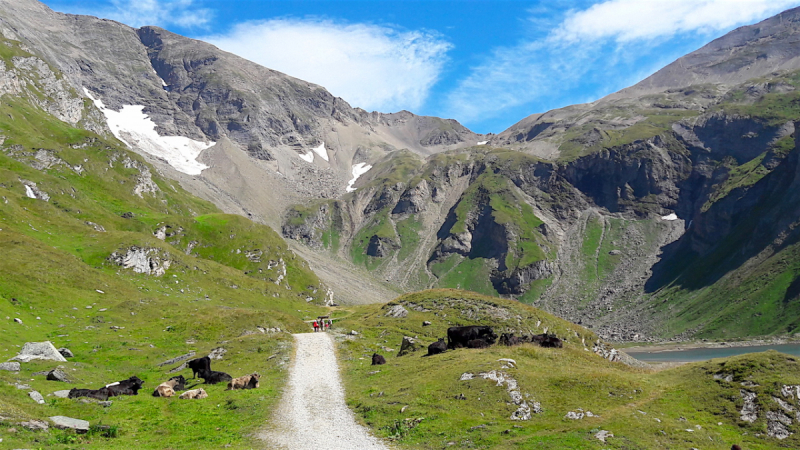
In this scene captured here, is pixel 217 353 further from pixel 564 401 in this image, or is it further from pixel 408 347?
pixel 564 401

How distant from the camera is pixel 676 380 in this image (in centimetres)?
2709

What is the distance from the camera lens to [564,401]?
23.6 metres

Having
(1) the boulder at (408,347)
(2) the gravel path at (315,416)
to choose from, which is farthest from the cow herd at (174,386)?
(1) the boulder at (408,347)

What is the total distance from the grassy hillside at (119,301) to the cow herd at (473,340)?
1198 centimetres

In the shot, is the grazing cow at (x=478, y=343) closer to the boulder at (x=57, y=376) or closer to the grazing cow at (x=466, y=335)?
the grazing cow at (x=466, y=335)

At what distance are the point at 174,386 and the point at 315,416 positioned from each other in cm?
1205

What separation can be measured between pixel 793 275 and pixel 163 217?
233510 mm

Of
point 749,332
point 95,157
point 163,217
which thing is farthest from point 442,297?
point 749,332

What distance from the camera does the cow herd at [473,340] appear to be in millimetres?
36938

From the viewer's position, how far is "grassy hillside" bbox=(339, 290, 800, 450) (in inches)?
781

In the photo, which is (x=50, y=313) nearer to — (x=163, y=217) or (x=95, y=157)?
(x=163, y=217)

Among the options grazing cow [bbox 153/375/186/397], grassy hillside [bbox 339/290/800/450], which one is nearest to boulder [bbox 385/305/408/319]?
grassy hillside [bbox 339/290/800/450]

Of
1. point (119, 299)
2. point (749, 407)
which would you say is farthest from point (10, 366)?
point (749, 407)

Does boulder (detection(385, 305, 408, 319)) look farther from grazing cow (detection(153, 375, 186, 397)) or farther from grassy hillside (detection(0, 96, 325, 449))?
grazing cow (detection(153, 375, 186, 397))
